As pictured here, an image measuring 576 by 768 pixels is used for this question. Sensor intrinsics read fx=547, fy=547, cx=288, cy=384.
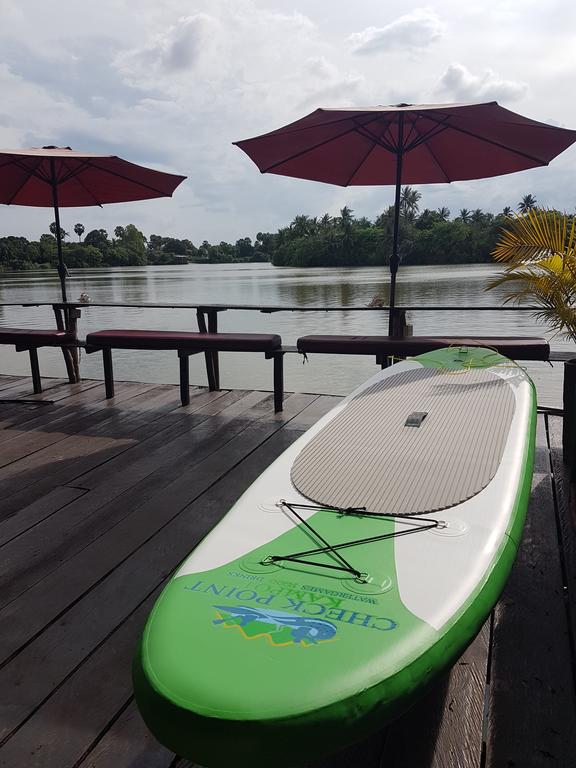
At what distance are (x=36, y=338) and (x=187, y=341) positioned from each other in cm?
146

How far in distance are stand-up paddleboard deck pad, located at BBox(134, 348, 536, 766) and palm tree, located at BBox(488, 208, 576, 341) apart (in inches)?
43.7

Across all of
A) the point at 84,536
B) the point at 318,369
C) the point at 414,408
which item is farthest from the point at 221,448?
the point at 318,369

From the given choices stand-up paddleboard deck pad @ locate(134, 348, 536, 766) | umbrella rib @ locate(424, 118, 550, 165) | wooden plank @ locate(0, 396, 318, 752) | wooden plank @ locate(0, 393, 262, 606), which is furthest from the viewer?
umbrella rib @ locate(424, 118, 550, 165)

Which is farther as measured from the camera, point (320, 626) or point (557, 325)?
point (557, 325)

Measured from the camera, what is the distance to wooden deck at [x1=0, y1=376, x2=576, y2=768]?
1470 mm

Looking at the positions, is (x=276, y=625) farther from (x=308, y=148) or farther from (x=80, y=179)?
(x=80, y=179)

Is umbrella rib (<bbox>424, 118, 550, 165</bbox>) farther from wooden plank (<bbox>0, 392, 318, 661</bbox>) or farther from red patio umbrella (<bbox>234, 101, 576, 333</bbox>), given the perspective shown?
wooden plank (<bbox>0, 392, 318, 661</bbox>)

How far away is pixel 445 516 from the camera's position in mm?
1734

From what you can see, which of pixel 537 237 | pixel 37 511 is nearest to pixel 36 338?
pixel 37 511

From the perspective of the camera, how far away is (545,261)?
10.6ft

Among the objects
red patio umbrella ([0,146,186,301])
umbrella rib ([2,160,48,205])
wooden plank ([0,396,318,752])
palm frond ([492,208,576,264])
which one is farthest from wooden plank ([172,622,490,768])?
umbrella rib ([2,160,48,205])

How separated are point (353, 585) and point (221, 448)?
8.13 ft

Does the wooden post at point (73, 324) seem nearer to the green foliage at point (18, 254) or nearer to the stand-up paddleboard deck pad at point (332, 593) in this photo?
the stand-up paddleboard deck pad at point (332, 593)

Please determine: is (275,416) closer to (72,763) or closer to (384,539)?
(384,539)
